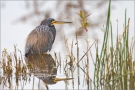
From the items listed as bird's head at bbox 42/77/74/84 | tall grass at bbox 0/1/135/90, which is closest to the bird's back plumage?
tall grass at bbox 0/1/135/90

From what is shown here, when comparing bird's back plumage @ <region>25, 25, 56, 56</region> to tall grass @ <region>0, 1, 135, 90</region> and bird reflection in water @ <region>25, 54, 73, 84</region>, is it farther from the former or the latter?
tall grass @ <region>0, 1, 135, 90</region>

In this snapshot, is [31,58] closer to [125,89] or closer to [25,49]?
[25,49]

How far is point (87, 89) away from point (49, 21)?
3.54m

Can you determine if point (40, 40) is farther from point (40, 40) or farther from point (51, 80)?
point (51, 80)

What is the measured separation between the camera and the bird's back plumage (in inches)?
312

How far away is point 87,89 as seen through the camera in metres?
5.23

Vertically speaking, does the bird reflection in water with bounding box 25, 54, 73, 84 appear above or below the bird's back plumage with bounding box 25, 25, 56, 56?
below

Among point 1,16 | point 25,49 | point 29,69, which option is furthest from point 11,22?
point 29,69

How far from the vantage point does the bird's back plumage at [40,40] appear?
7.91 meters

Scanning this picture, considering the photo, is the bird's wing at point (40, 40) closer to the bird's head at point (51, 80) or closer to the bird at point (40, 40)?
the bird at point (40, 40)

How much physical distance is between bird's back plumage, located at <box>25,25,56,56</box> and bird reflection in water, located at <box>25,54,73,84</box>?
0.39 ft

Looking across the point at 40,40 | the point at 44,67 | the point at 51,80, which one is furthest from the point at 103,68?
the point at 40,40

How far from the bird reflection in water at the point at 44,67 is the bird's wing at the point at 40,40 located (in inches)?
4.7

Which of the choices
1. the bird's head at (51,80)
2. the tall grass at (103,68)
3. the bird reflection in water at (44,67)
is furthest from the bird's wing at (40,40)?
the bird's head at (51,80)
